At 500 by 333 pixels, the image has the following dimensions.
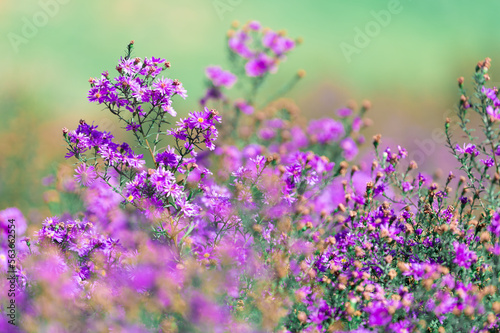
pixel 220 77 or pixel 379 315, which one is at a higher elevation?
pixel 220 77

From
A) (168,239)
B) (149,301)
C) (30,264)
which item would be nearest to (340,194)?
(168,239)

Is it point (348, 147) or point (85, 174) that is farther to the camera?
point (348, 147)

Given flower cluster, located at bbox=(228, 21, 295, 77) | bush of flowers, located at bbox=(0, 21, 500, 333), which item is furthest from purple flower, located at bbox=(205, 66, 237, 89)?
bush of flowers, located at bbox=(0, 21, 500, 333)

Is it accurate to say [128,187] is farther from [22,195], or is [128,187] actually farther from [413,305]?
[22,195]

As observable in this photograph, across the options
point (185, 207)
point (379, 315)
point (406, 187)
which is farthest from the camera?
point (406, 187)
